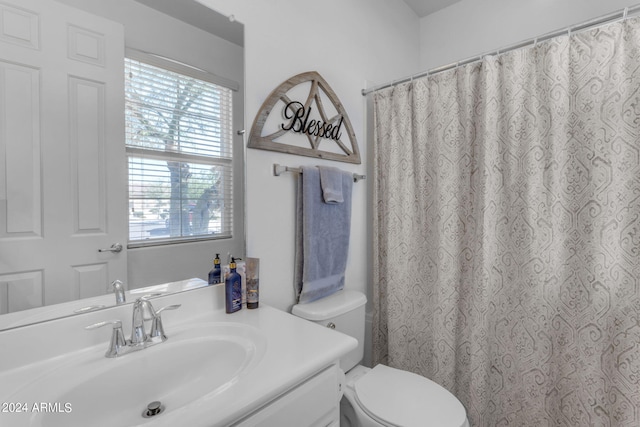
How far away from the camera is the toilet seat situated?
112 centimetres

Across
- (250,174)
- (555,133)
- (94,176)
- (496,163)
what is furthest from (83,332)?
(555,133)

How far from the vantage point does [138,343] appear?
2.97ft

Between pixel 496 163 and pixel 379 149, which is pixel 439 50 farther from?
pixel 496 163

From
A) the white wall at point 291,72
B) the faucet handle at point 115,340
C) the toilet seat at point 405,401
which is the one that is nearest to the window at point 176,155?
the white wall at point 291,72

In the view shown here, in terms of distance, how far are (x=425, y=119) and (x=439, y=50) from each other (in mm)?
1042

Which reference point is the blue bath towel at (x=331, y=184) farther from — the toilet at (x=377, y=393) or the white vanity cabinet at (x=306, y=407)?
the white vanity cabinet at (x=306, y=407)

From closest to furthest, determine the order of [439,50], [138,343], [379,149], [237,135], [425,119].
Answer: [138,343] → [237,135] → [425,119] → [379,149] → [439,50]

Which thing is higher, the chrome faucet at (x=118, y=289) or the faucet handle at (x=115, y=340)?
the chrome faucet at (x=118, y=289)

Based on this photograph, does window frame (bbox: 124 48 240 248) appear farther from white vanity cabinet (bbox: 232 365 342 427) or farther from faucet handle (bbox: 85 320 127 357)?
white vanity cabinet (bbox: 232 365 342 427)

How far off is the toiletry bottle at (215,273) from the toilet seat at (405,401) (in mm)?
735

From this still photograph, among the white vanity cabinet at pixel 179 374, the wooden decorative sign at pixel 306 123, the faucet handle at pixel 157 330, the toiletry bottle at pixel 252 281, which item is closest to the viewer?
the white vanity cabinet at pixel 179 374

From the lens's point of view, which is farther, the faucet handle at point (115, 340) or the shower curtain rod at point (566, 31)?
the shower curtain rod at point (566, 31)

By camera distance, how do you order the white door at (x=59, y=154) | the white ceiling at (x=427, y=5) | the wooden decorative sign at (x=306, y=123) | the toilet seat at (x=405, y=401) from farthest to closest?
the white ceiling at (x=427, y=5) < the wooden decorative sign at (x=306, y=123) < the toilet seat at (x=405, y=401) < the white door at (x=59, y=154)

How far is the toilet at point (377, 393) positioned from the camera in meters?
1.13
